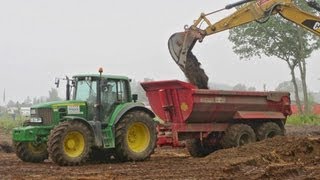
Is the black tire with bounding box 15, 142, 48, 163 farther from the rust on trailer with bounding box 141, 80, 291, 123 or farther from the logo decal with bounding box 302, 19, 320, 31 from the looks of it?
the logo decal with bounding box 302, 19, 320, 31

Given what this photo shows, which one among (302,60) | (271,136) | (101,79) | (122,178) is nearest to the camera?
(122,178)

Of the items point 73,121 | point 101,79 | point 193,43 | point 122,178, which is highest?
point 193,43

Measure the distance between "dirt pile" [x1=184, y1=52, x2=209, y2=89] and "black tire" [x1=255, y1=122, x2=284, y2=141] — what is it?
194 cm

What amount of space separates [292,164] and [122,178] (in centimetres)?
322

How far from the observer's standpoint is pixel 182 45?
15375mm

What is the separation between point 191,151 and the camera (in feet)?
50.7

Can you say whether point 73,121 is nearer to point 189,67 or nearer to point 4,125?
point 189,67

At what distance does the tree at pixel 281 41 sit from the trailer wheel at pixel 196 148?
913 inches

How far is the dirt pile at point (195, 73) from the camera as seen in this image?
608 inches

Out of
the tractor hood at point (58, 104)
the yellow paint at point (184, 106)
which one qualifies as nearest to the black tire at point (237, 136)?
the yellow paint at point (184, 106)

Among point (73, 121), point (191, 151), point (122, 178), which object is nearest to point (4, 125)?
point (191, 151)

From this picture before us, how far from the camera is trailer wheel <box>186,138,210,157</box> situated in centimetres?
1538

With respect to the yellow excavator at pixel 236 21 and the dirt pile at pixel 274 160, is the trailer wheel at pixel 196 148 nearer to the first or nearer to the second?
the yellow excavator at pixel 236 21

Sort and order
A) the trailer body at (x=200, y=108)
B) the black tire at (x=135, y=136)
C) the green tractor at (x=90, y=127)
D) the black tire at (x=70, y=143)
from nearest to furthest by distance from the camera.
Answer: the black tire at (x=70, y=143)
the green tractor at (x=90, y=127)
the black tire at (x=135, y=136)
the trailer body at (x=200, y=108)
